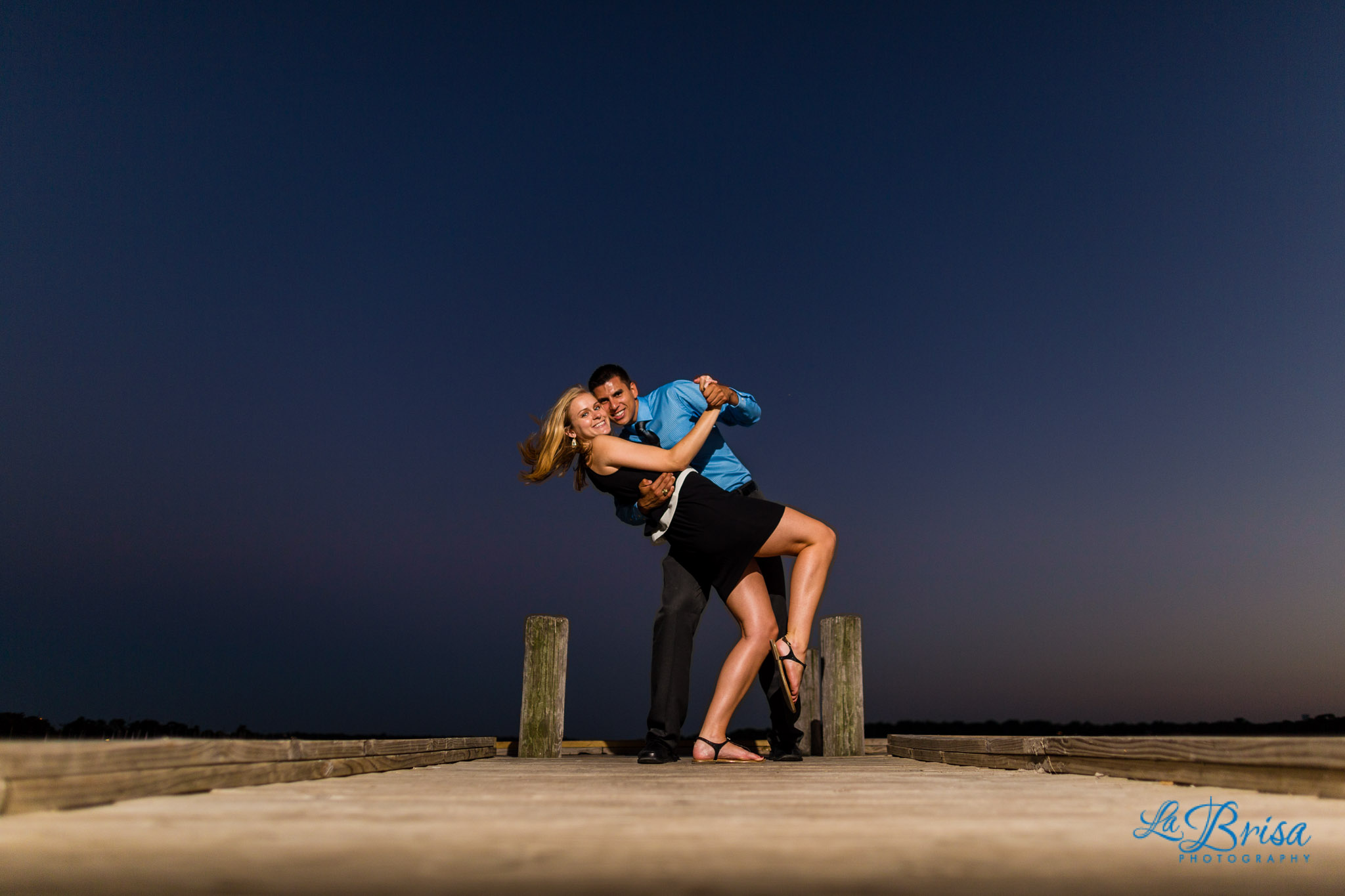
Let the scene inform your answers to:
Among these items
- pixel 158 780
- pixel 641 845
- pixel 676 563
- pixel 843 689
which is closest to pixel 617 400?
pixel 676 563

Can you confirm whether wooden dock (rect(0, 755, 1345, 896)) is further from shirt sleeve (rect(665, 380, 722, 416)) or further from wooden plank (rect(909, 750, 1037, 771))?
shirt sleeve (rect(665, 380, 722, 416))

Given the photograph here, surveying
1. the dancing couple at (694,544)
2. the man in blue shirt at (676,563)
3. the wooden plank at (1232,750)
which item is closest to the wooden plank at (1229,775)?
the wooden plank at (1232,750)

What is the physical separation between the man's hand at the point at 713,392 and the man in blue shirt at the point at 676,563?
1cm

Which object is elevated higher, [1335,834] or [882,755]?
[1335,834]

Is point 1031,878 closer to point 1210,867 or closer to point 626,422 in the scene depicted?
point 1210,867

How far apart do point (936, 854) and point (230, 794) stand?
160cm

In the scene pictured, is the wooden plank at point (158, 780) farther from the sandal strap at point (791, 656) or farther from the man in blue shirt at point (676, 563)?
the sandal strap at point (791, 656)

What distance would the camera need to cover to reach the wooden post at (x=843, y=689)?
5211 mm

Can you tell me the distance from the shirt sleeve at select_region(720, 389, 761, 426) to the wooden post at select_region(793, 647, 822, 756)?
1842mm

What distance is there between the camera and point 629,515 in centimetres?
430

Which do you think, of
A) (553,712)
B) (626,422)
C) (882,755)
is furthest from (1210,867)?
(553,712)

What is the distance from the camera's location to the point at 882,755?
5066mm

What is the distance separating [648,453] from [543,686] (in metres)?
2.23

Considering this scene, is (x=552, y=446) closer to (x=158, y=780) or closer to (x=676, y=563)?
(x=676, y=563)
